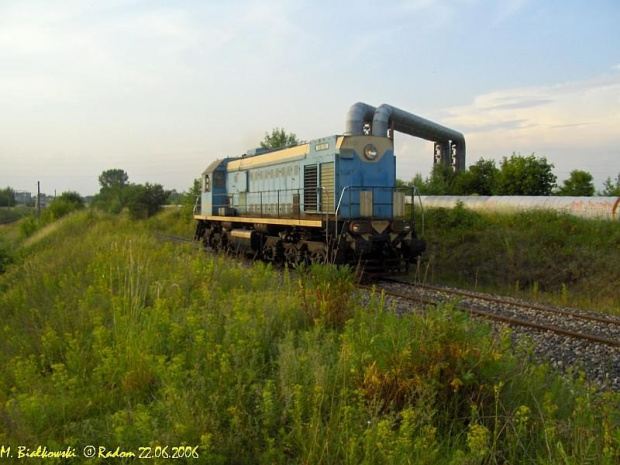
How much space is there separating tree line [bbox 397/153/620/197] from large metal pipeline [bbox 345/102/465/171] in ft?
11.4

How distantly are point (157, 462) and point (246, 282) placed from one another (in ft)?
17.3

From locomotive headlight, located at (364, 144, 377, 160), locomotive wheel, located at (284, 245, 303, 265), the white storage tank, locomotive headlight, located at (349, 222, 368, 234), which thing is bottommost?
locomotive wheel, located at (284, 245, 303, 265)

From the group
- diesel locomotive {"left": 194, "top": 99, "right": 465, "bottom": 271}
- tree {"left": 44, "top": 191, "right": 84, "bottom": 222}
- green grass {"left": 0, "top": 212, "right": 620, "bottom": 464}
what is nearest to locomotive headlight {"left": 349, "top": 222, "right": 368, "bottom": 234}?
diesel locomotive {"left": 194, "top": 99, "right": 465, "bottom": 271}

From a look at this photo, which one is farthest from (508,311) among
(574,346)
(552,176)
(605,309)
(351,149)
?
(552,176)

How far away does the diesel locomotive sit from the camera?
1170 centimetres

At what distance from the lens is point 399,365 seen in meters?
3.76

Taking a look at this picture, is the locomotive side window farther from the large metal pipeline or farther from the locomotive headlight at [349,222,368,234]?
the locomotive headlight at [349,222,368,234]

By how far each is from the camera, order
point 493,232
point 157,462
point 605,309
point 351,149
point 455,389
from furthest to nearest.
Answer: point 493,232 → point 351,149 → point 605,309 → point 455,389 → point 157,462

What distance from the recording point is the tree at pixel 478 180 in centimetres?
2580

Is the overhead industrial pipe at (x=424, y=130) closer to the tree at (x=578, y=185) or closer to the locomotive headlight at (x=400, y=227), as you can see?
the tree at (x=578, y=185)

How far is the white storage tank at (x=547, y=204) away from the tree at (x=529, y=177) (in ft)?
11.4

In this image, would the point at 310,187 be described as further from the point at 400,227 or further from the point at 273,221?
the point at 400,227

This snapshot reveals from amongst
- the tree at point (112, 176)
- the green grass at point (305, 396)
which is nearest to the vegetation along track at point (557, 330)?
the green grass at point (305, 396)

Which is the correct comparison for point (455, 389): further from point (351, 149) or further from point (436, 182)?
point (436, 182)
